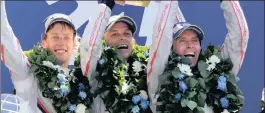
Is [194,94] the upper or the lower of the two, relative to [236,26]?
lower

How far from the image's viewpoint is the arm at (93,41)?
2988 millimetres

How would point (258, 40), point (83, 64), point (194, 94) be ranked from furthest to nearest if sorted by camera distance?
point (258, 40) → point (83, 64) → point (194, 94)

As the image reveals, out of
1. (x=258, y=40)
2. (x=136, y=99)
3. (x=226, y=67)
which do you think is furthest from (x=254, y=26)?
(x=136, y=99)

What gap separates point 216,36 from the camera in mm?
4633

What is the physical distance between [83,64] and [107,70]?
15cm

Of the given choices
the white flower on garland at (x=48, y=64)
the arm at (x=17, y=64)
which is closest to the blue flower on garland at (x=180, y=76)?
the white flower on garland at (x=48, y=64)

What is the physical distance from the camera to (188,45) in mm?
3025

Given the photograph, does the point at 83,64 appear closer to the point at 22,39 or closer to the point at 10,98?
the point at 10,98

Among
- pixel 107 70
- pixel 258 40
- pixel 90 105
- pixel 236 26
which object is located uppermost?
pixel 258 40

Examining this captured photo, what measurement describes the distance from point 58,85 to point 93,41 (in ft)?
1.09

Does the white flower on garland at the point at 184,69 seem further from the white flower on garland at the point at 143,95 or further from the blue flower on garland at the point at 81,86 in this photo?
the blue flower on garland at the point at 81,86

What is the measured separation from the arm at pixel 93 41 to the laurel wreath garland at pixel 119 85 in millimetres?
51

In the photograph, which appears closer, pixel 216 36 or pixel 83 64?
pixel 83 64

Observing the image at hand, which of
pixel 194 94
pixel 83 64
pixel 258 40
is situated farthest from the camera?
pixel 258 40
